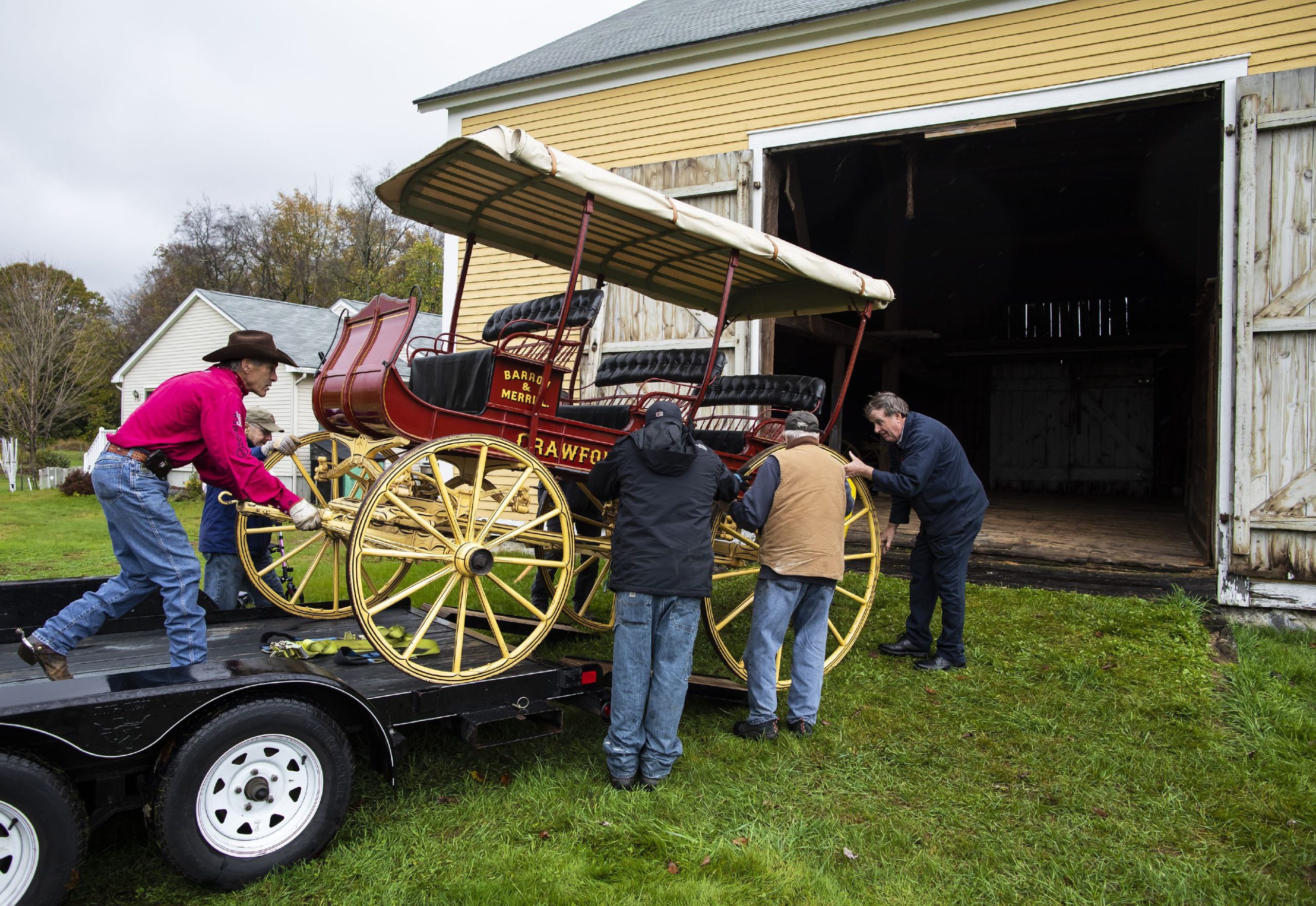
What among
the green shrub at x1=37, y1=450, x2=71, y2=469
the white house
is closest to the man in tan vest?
the white house

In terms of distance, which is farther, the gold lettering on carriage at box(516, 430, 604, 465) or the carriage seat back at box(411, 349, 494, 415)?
the gold lettering on carriage at box(516, 430, 604, 465)

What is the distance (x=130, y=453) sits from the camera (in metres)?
3.64

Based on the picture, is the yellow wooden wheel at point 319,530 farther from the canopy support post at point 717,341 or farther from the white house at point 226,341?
the white house at point 226,341

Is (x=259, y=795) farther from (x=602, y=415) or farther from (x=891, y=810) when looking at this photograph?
(x=602, y=415)

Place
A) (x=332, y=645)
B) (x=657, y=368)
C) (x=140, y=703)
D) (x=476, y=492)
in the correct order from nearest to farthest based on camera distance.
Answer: (x=140, y=703)
(x=476, y=492)
(x=332, y=645)
(x=657, y=368)

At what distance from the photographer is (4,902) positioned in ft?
7.91

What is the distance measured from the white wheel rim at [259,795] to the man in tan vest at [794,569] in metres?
2.20

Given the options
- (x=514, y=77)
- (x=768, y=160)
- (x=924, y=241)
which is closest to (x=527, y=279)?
(x=514, y=77)

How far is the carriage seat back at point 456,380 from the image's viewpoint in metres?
4.15

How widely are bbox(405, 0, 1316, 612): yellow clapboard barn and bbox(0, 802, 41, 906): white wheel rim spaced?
5832mm

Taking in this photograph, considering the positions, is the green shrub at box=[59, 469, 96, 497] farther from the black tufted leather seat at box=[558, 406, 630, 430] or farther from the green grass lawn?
the green grass lawn

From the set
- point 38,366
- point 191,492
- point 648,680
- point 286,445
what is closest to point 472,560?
point 648,680

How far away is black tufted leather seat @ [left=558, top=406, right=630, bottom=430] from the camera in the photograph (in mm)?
5203

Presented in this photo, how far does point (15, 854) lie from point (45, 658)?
1125 mm
